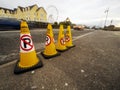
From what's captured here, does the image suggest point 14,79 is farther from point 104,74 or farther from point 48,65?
point 104,74

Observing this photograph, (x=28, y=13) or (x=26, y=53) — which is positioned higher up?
(x=28, y=13)

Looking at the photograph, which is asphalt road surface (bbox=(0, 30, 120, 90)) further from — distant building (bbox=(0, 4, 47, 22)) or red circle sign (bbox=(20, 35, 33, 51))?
distant building (bbox=(0, 4, 47, 22))

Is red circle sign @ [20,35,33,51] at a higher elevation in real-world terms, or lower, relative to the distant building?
lower

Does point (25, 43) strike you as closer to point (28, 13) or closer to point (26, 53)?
point (26, 53)

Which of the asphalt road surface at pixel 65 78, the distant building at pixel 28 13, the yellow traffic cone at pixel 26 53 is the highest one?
the distant building at pixel 28 13

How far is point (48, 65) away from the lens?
2795 millimetres

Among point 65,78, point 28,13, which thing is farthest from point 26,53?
point 28,13

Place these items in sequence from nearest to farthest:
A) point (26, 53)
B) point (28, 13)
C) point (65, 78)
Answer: point (65, 78) < point (26, 53) < point (28, 13)

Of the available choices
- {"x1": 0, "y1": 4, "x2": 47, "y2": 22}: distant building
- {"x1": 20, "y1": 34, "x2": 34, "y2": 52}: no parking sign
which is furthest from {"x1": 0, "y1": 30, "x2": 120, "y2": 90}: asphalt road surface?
{"x1": 0, "y1": 4, "x2": 47, "y2": 22}: distant building

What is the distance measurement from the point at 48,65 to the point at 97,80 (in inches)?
54.9

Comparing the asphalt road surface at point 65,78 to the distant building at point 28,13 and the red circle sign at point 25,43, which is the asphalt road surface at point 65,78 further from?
the distant building at point 28,13

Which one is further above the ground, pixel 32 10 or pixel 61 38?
pixel 32 10

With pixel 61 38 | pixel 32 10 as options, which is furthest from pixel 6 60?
pixel 32 10

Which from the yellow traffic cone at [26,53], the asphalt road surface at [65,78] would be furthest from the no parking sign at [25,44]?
the asphalt road surface at [65,78]
